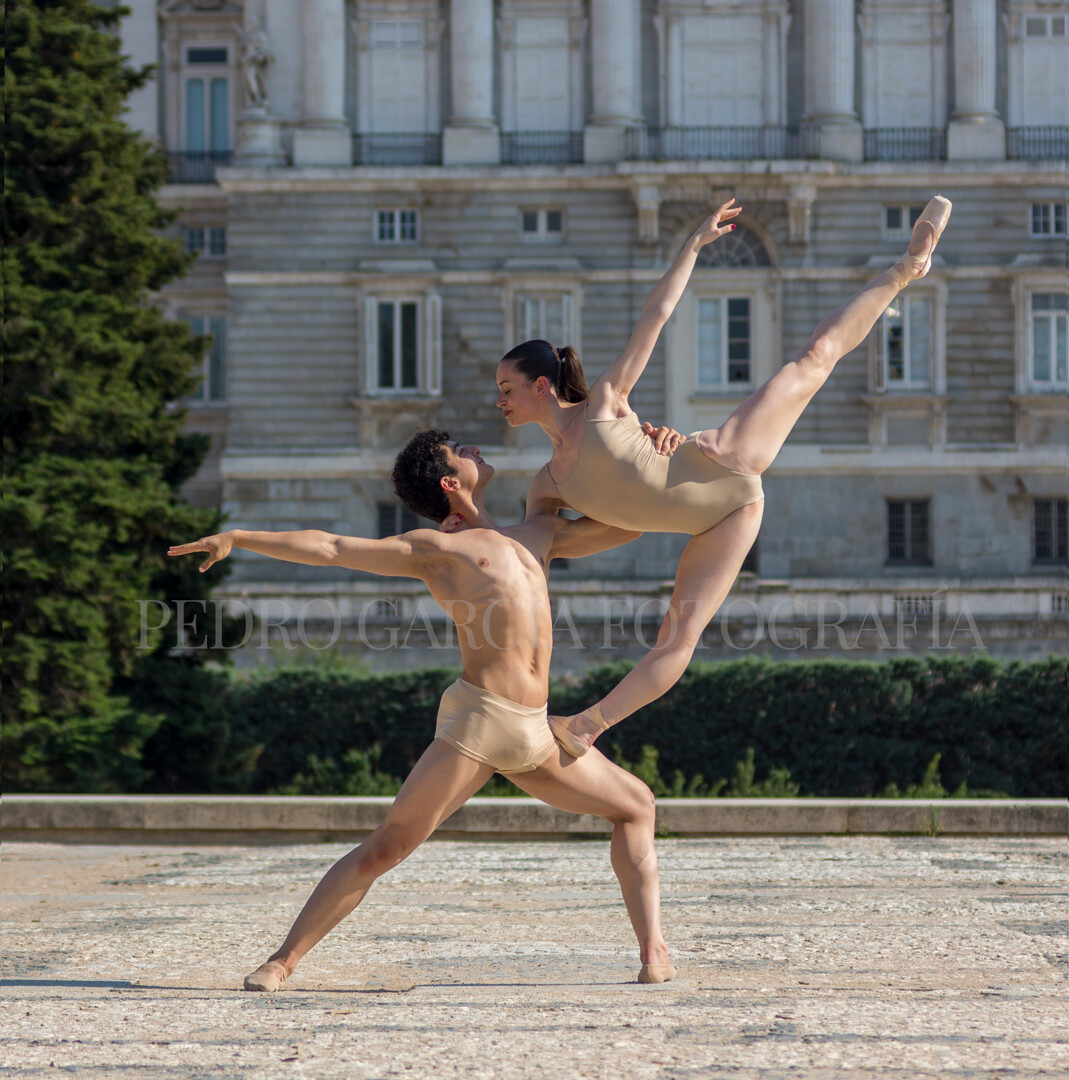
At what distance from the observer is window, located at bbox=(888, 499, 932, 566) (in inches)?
1268

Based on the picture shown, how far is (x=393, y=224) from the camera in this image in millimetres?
32750

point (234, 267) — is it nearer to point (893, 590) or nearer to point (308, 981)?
point (893, 590)

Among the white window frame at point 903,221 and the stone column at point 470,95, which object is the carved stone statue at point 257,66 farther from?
the white window frame at point 903,221

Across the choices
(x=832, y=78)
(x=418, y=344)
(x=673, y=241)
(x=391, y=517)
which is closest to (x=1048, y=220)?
(x=832, y=78)

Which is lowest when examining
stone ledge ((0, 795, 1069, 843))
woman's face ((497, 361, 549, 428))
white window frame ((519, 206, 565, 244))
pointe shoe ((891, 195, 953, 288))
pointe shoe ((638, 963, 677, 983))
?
stone ledge ((0, 795, 1069, 843))

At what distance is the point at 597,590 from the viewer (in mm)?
29188

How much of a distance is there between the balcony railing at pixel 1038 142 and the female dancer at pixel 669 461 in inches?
1162

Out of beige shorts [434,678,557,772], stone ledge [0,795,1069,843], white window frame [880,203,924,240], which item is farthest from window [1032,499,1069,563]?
beige shorts [434,678,557,772]

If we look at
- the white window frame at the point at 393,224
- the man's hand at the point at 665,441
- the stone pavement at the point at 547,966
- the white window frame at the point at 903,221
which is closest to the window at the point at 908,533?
the white window frame at the point at 903,221

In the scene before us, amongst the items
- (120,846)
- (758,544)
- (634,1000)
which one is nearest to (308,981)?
(634,1000)

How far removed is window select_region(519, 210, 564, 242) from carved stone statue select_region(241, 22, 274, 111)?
20.7ft

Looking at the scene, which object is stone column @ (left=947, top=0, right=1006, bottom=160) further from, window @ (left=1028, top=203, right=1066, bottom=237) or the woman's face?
the woman's face

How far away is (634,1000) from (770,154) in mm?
29470

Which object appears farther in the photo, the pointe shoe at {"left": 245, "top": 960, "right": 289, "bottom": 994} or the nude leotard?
the pointe shoe at {"left": 245, "top": 960, "right": 289, "bottom": 994}
